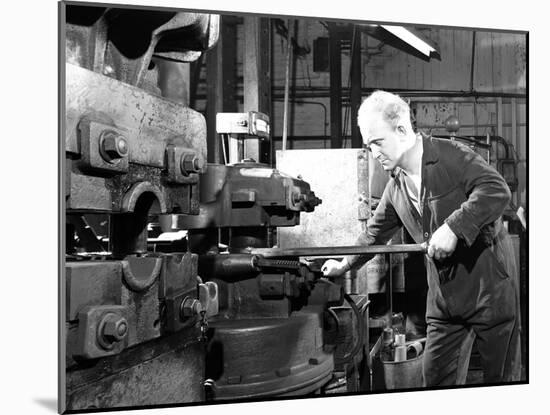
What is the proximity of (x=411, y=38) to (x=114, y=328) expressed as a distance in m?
1.41

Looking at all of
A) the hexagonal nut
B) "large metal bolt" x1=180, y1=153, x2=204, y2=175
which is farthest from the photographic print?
the hexagonal nut

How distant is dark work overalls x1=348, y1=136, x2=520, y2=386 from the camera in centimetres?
200

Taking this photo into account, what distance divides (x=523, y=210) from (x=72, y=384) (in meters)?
1.62

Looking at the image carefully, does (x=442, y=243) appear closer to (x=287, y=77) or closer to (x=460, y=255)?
(x=460, y=255)

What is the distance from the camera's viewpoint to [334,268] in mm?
1981

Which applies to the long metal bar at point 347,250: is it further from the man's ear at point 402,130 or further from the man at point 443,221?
the man's ear at point 402,130

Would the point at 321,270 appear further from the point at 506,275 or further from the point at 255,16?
the point at 255,16

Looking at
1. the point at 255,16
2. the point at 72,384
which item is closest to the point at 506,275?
the point at 255,16

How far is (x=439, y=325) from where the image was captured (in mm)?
2039

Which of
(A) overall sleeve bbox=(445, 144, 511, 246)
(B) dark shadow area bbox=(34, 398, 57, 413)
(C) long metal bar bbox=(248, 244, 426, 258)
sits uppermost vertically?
(A) overall sleeve bbox=(445, 144, 511, 246)

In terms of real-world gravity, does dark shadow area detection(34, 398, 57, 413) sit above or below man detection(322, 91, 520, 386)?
below

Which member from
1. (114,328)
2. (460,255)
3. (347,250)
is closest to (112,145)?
(114,328)

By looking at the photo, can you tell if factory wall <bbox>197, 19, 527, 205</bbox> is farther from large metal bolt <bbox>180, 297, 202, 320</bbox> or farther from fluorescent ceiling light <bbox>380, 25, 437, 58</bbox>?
large metal bolt <bbox>180, 297, 202, 320</bbox>

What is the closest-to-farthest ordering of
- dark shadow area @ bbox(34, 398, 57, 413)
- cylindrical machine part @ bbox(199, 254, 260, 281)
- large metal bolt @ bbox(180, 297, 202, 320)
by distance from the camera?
large metal bolt @ bbox(180, 297, 202, 320)
dark shadow area @ bbox(34, 398, 57, 413)
cylindrical machine part @ bbox(199, 254, 260, 281)
